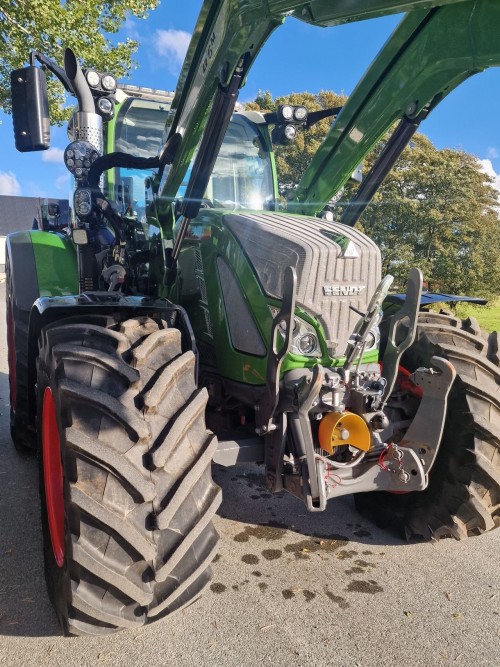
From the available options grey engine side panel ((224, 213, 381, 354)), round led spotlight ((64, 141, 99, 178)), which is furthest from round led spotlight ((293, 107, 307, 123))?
grey engine side panel ((224, 213, 381, 354))

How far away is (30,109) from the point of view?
3031 millimetres

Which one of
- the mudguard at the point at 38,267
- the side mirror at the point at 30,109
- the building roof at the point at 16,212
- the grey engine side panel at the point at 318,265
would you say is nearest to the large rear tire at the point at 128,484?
the grey engine side panel at the point at 318,265

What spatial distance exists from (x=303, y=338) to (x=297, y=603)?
4.44 feet

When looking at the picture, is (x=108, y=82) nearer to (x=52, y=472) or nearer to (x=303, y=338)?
(x=303, y=338)

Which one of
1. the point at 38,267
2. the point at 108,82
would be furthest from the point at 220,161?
the point at 38,267

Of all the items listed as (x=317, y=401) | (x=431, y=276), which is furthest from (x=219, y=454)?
(x=431, y=276)

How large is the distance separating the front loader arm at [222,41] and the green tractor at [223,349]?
0.04ft

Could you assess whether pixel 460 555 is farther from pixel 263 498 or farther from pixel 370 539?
pixel 263 498

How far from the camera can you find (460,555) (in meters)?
3.29

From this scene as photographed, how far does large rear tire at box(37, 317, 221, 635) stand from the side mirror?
4.33ft

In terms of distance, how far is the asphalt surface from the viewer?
2404 millimetres

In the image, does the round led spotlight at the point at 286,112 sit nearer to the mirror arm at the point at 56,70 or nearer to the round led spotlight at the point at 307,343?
the mirror arm at the point at 56,70

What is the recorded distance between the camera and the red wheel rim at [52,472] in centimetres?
268

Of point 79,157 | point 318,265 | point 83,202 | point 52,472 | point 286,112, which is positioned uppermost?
point 286,112
